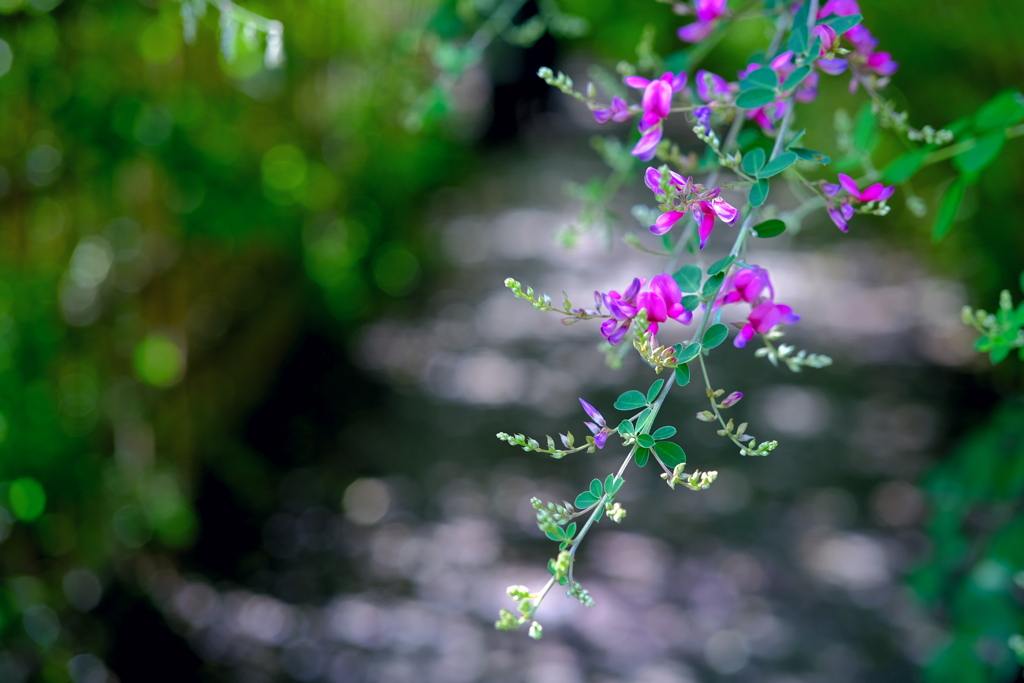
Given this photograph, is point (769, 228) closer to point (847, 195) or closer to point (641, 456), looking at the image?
point (847, 195)

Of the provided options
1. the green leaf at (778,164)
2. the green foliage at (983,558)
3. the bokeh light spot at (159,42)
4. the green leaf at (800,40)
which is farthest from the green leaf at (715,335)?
the bokeh light spot at (159,42)

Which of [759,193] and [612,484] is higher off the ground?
[759,193]

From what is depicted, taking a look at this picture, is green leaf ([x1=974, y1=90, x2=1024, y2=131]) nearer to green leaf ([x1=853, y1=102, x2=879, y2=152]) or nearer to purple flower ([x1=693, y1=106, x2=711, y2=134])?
green leaf ([x1=853, y1=102, x2=879, y2=152])

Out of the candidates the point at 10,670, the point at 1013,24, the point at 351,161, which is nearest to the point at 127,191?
the point at 10,670

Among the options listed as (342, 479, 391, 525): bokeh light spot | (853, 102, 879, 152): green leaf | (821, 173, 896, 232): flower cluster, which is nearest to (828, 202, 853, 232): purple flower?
(821, 173, 896, 232): flower cluster

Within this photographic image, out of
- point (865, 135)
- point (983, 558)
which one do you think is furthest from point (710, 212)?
point (983, 558)
